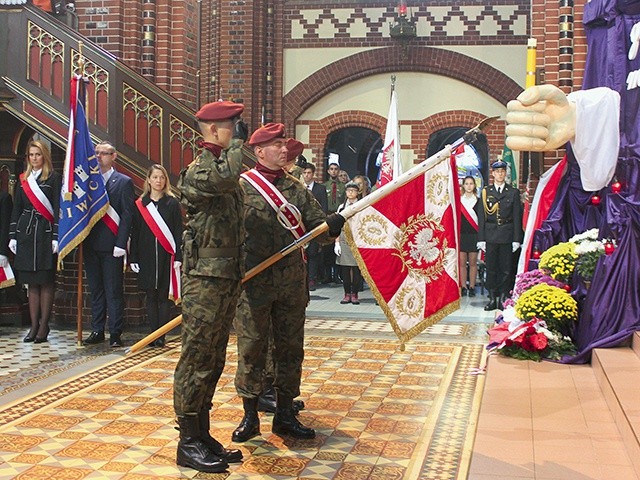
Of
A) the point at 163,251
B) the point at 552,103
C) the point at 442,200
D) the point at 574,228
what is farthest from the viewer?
the point at 163,251

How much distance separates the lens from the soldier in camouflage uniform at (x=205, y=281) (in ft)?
14.2

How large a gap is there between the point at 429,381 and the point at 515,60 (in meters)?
10.5

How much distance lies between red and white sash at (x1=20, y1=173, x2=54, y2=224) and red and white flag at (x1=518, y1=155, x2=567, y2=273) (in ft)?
14.6

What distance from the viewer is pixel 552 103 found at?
6105mm

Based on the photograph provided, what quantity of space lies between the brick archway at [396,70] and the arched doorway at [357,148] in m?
1.37

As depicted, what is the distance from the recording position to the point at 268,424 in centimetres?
524

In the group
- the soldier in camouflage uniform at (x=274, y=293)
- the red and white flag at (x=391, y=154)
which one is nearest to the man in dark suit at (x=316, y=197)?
the red and white flag at (x=391, y=154)

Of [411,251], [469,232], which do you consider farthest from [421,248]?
[469,232]

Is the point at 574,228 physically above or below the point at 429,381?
above

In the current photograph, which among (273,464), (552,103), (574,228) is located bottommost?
(273,464)

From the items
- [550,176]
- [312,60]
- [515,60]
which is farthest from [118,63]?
[515,60]

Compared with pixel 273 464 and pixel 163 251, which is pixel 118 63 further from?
pixel 273 464

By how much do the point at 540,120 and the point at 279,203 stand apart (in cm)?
211

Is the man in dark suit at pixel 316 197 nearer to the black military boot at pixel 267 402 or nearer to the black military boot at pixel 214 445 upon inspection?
the black military boot at pixel 267 402
